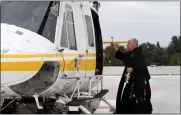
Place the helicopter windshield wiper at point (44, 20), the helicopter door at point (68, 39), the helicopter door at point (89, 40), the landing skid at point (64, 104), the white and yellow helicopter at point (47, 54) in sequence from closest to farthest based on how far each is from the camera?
the white and yellow helicopter at point (47, 54) → the helicopter windshield wiper at point (44, 20) → the helicopter door at point (68, 39) → the landing skid at point (64, 104) → the helicopter door at point (89, 40)

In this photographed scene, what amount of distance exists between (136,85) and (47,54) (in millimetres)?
1999

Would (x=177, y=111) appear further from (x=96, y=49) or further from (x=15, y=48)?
(x=15, y=48)

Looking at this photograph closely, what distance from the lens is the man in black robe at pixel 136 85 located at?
7.12 m

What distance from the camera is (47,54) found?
593cm

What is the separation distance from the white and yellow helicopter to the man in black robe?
2.21 feet

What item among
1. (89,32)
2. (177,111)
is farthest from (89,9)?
(177,111)

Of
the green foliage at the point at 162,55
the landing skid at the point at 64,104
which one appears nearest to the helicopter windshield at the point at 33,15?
the landing skid at the point at 64,104

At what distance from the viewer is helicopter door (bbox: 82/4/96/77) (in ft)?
24.6

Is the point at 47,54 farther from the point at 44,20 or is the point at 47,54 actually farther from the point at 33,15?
the point at 33,15

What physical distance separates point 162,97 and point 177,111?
8.06 ft

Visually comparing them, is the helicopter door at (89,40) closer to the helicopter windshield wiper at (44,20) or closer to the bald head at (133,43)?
the bald head at (133,43)

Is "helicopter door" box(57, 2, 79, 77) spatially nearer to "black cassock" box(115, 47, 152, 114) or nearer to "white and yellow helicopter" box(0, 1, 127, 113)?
"white and yellow helicopter" box(0, 1, 127, 113)

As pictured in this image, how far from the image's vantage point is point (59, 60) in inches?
243

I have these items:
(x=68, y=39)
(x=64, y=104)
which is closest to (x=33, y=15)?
(x=68, y=39)
